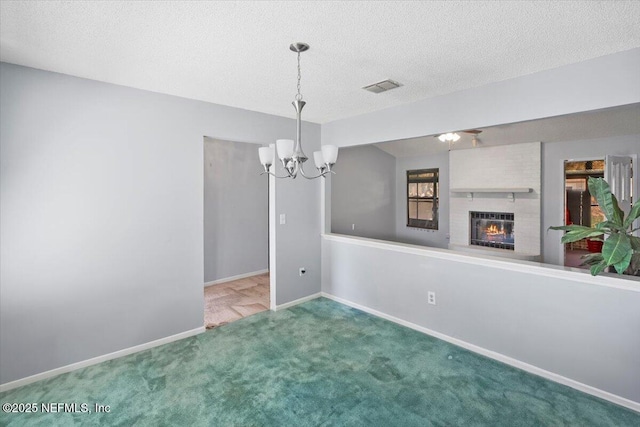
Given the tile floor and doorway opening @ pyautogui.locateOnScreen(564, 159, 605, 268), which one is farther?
doorway opening @ pyautogui.locateOnScreen(564, 159, 605, 268)

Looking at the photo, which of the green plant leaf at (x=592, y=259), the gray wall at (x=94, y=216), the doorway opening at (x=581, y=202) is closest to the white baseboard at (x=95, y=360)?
the gray wall at (x=94, y=216)

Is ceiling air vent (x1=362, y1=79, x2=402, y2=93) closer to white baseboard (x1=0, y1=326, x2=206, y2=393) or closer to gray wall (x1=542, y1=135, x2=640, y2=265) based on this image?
white baseboard (x1=0, y1=326, x2=206, y2=393)

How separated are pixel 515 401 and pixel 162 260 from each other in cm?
317

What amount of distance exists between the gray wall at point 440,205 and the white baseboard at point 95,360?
15.7ft

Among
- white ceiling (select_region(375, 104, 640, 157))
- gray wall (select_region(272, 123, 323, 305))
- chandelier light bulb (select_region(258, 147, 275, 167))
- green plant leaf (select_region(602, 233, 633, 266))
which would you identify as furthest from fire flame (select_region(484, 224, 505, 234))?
chandelier light bulb (select_region(258, 147, 275, 167))

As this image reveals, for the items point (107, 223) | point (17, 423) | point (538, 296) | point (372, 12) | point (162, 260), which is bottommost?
point (17, 423)

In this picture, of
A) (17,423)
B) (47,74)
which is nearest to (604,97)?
(47,74)

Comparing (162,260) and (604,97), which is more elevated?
(604,97)

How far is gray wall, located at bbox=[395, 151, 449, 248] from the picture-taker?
644cm

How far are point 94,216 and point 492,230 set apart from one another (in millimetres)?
5913

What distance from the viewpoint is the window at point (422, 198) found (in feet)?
21.8

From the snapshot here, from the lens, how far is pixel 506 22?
185cm

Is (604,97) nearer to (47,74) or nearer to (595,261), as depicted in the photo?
(595,261)

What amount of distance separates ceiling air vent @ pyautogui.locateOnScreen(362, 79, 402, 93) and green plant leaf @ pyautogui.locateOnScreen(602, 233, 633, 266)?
1946mm
